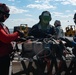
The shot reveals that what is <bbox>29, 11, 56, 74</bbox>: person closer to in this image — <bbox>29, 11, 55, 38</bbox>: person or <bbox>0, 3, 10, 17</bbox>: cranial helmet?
<bbox>29, 11, 55, 38</bbox>: person

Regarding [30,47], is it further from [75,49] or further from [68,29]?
[68,29]

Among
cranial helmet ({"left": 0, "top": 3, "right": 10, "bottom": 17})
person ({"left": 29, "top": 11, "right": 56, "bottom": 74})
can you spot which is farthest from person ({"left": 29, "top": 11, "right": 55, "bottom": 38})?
cranial helmet ({"left": 0, "top": 3, "right": 10, "bottom": 17})

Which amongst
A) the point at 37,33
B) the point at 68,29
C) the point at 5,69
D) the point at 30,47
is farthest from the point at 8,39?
the point at 68,29

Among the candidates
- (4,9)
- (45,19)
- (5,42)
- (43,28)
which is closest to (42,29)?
(43,28)

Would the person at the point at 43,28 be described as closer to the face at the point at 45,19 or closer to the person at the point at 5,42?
the face at the point at 45,19

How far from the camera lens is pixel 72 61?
6637 mm

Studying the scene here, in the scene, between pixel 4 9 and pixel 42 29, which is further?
pixel 42 29

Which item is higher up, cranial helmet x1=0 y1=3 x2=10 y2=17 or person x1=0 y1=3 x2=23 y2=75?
cranial helmet x1=0 y1=3 x2=10 y2=17

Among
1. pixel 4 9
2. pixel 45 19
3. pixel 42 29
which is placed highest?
pixel 4 9

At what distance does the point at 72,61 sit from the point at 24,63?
1.06 m

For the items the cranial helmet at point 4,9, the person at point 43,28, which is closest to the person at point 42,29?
the person at point 43,28

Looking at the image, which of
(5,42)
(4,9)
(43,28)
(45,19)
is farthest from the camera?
(43,28)

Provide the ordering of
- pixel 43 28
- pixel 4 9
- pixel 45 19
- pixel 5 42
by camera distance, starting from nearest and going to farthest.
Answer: pixel 5 42 < pixel 4 9 < pixel 45 19 < pixel 43 28

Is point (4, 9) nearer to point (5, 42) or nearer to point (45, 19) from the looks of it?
point (5, 42)
